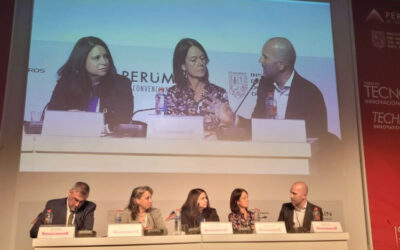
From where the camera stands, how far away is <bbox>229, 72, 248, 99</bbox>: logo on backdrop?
13.2 ft

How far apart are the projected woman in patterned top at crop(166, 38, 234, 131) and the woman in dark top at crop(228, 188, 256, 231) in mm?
603

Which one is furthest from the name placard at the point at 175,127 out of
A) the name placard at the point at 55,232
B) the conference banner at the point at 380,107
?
the conference banner at the point at 380,107

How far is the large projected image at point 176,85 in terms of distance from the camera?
370cm

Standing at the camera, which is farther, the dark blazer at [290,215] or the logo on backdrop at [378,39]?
the logo on backdrop at [378,39]

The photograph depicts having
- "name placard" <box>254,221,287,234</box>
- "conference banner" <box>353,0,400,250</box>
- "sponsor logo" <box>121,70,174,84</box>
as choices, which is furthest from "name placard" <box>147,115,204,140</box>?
"conference banner" <box>353,0,400,250</box>

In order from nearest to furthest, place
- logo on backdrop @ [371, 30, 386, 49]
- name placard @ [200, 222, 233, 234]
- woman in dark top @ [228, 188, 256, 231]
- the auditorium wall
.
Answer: name placard @ [200, 222, 233, 234]
the auditorium wall
woman in dark top @ [228, 188, 256, 231]
logo on backdrop @ [371, 30, 386, 49]

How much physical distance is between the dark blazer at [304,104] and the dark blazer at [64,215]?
5.40ft

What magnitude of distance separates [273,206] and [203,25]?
174 centimetres

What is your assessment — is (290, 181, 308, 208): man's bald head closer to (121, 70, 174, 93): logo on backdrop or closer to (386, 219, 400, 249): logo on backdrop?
(386, 219, 400, 249): logo on backdrop

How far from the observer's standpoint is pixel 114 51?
3.92 meters

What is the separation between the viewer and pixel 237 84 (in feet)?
13.3

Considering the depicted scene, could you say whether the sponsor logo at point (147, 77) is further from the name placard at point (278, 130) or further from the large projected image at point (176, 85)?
the name placard at point (278, 130)

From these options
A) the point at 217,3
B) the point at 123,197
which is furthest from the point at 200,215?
the point at 217,3

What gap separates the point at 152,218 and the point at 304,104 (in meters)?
1.72
